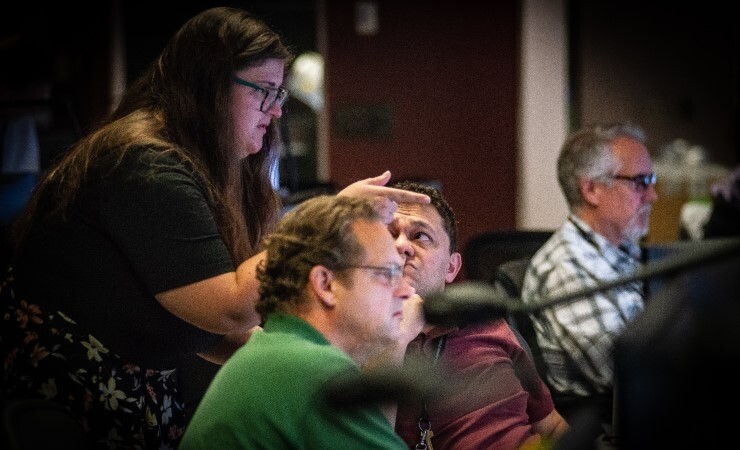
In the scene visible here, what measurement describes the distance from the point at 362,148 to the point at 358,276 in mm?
4869

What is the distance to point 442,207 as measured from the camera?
2.22 meters

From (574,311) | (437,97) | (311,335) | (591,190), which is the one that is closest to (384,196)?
(311,335)

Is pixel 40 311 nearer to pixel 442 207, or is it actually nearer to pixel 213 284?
pixel 213 284

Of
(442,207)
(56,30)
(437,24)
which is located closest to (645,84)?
(437,24)

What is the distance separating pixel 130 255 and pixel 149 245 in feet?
0.17

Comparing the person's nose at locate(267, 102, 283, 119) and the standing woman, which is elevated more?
the person's nose at locate(267, 102, 283, 119)

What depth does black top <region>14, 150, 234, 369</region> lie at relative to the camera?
5.74 ft

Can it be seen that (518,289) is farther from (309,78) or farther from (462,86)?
(309,78)

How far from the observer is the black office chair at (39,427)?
1.26m

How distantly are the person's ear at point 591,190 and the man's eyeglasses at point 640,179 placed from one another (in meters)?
0.06

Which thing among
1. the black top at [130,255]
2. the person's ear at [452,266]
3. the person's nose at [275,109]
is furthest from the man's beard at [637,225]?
the black top at [130,255]

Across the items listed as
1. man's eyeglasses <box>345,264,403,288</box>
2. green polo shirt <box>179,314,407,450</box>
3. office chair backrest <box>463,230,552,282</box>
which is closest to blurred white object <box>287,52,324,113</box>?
office chair backrest <box>463,230,552,282</box>

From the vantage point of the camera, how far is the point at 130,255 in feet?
5.84

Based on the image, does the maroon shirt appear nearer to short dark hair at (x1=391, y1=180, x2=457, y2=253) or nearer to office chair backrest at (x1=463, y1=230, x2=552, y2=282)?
short dark hair at (x1=391, y1=180, x2=457, y2=253)
